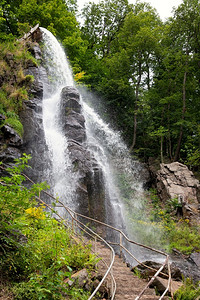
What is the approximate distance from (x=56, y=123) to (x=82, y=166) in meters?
3.45

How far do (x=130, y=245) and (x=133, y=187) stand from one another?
5.57m

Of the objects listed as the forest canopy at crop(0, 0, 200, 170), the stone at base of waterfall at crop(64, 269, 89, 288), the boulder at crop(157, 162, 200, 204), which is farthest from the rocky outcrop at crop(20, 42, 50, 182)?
the boulder at crop(157, 162, 200, 204)

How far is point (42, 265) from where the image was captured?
127 inches

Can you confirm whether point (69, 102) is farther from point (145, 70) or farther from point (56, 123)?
point (145, 70)

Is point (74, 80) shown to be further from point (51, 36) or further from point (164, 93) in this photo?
point (164, 93)

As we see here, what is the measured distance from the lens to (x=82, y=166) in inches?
398

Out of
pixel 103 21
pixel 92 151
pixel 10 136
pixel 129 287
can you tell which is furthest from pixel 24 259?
pixel 103 21

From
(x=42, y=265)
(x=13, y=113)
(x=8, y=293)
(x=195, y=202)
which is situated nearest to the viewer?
(x=8, y=293)

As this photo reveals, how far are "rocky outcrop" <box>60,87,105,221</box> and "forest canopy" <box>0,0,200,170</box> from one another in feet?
21.7

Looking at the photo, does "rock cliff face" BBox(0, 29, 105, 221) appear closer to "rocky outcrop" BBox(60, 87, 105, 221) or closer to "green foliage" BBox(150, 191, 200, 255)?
"rocky outcrop" BBox(60, 87, 105, 221)

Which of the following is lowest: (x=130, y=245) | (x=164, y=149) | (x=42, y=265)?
(x=130, y=245)

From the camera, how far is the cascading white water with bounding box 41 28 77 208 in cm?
943

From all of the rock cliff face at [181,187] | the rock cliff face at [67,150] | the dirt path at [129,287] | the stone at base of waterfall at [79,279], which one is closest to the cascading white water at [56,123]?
the rock cliff face at [67,150]

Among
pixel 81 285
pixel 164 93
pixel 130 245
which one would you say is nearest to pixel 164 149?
pixel 164 93
